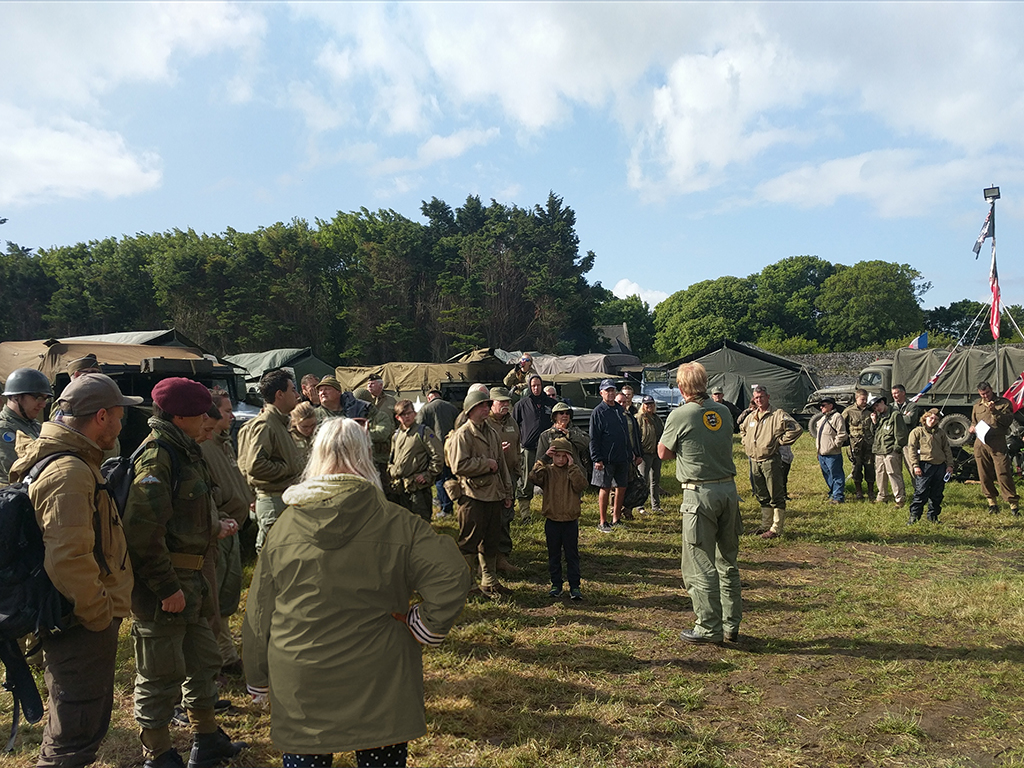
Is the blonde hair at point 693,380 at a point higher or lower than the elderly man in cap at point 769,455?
higher

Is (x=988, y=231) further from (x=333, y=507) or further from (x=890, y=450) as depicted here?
(x=333, y=507)

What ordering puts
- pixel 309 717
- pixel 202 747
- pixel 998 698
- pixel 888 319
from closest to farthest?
pixel 309 717 < pixel 202 747 < pixel 998 698 < pixel 888 319

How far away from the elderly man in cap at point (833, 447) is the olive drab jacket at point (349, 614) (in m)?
10.2

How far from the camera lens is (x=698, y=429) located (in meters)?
5.31

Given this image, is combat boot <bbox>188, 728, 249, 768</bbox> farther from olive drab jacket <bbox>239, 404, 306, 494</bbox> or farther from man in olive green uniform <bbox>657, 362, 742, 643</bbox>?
man in olive green uniform <bbox>657, 362, 742, 643</bbox>

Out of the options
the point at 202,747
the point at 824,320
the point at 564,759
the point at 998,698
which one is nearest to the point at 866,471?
the point at 998,698

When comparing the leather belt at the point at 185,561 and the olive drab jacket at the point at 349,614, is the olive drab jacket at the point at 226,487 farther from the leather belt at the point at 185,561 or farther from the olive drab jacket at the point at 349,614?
the olive drab jacket at the point at 349,614

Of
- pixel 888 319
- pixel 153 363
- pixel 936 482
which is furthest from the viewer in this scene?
pixel 888 319

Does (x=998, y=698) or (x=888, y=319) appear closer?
(x=998, y=698)

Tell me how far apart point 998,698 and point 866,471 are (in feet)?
25.1

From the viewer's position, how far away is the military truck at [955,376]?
14047 mm

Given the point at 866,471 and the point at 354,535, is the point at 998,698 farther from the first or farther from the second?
the point at 866,471

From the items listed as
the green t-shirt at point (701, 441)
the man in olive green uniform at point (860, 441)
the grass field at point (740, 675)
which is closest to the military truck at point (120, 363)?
the grass field at point (740, 675)

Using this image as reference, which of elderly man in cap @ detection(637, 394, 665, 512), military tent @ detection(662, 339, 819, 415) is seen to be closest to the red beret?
elderly man in cap @ detection(637, 394, 665, 512)
